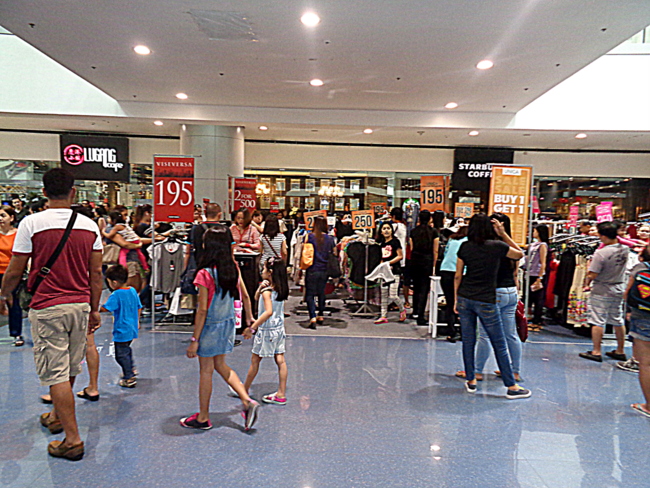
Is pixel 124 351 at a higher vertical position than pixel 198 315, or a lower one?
lower

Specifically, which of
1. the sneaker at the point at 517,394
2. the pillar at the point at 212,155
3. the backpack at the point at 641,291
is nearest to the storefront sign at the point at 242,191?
the pillar at the point at 212,155

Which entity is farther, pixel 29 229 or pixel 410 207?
pixel 410 207

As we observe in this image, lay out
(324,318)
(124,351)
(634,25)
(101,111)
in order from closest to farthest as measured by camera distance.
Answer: (124,351) < (634,25) < (324,318) < (101,111)

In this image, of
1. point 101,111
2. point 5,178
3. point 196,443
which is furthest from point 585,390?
point 5,178

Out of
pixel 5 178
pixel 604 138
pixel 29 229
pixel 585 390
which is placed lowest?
pixel 585 390

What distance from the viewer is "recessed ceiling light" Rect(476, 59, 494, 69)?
5877 millimetres

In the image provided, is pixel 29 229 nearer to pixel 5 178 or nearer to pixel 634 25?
pixel 634 25

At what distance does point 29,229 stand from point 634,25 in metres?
6.11

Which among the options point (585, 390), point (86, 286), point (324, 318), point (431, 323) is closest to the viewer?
point (86, 286)

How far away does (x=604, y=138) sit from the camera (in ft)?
34.0

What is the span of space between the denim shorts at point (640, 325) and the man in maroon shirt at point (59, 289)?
4.40 meters

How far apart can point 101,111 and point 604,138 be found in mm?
11449

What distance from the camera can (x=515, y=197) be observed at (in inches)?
219

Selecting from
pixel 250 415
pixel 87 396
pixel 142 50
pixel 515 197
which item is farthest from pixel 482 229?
pixel 142 50
